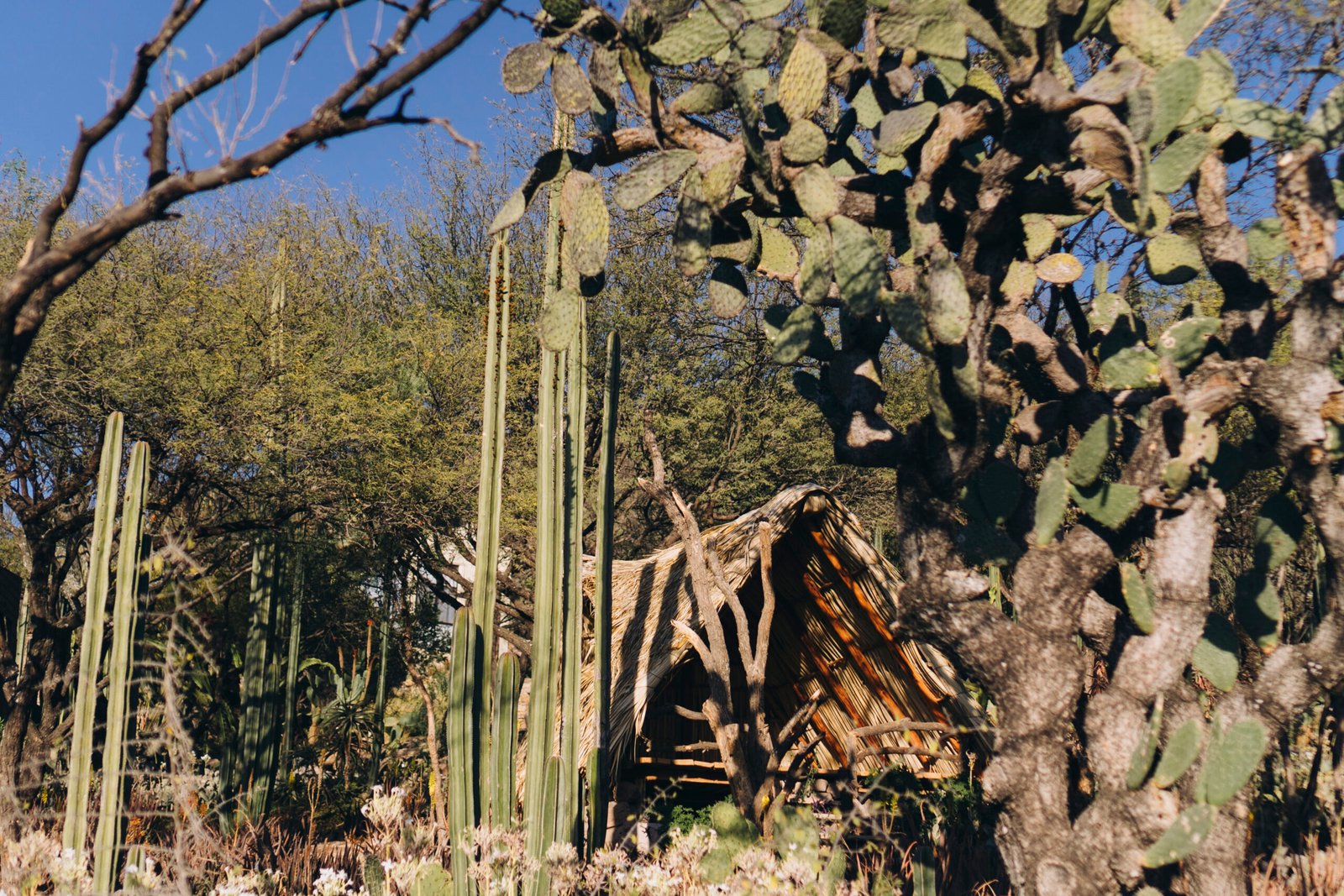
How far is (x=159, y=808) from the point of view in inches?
268

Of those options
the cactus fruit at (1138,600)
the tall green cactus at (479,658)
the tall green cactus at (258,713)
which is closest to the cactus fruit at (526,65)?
the tall green cactus at (479,658)

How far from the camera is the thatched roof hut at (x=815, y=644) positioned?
20.5 feet

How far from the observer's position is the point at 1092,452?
→ 2961mm

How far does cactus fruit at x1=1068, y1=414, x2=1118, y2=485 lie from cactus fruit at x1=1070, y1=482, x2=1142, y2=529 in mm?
44

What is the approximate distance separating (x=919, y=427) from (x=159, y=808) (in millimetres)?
6251

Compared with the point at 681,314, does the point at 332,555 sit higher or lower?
lower

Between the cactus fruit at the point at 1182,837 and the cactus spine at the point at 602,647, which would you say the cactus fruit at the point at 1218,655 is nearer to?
the cactus fruit at the point at 1182,837

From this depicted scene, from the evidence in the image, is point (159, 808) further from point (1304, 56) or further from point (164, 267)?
point (1304, 56)

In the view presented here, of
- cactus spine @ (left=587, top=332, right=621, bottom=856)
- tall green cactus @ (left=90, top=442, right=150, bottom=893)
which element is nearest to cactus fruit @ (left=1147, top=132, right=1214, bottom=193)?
cactus spine @ (left=587, top=332, right=621, bottom=856)

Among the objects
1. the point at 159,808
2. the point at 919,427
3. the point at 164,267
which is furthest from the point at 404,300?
the point at 919,427

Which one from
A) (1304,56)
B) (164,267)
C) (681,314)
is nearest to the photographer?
(1304,56)

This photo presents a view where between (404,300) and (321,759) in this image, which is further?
(404,300)

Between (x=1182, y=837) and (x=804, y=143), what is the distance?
2.25m

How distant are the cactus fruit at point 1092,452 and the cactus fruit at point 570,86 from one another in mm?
1813
